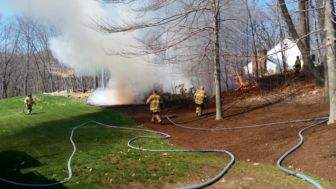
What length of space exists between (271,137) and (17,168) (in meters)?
6.55

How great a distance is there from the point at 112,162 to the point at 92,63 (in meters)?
24.8

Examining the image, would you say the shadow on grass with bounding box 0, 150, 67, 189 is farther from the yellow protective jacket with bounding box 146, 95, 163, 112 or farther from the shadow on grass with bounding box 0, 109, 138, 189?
the yellow protective jacket with bounding box 146, 95, 163, 112

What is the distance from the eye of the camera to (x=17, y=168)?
5098 mm

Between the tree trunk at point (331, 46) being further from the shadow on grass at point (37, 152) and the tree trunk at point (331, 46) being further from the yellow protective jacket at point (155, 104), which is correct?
the shadow on grass at point (37, 152)

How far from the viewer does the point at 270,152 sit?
5.79 m

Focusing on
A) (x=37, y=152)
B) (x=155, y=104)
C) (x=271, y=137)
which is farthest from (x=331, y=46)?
(x=37, y=152)

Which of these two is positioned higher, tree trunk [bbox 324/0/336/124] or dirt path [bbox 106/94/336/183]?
tree trunk [bbox 324/0/336/124]

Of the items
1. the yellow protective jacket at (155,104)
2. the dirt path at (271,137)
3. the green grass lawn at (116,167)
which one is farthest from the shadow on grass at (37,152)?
the dirt path at (271,137)

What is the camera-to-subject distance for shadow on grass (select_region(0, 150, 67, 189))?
444 cm

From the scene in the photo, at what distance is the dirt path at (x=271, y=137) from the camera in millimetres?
4910

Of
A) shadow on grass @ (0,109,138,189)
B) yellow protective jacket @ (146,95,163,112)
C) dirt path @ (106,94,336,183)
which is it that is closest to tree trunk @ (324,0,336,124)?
dirt path @ (106,94,336,183)

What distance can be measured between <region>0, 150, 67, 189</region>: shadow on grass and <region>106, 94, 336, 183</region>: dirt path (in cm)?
423

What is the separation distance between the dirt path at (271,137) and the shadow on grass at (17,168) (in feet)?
13.9

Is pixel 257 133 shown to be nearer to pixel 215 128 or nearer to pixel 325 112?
pixel 215 128
